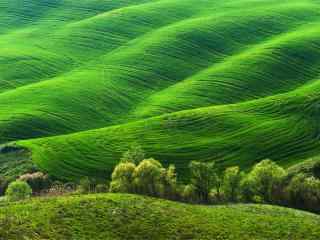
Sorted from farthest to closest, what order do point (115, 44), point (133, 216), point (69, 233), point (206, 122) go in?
point (115, 44), point (206, 122), point (133, 216), point (69, 233)

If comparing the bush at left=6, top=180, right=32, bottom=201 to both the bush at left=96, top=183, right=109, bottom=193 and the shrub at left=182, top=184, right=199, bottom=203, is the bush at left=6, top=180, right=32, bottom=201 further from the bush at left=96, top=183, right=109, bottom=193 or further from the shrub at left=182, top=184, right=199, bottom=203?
the shrub at left=182, top=184, right=199, bottom=203

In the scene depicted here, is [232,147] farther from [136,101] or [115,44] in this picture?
[115,44]

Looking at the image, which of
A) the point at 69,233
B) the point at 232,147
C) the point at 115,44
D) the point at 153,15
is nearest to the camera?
the point at 69,233

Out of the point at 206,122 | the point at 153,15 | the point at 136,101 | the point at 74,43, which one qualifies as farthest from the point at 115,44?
the point at 206,122

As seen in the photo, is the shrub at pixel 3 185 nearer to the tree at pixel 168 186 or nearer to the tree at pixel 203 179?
the tree at pixel 168 186

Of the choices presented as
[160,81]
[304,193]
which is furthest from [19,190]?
[160,81]

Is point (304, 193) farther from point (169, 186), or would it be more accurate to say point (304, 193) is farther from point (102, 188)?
point (102, 188)

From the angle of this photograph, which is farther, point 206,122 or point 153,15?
point 153,15
